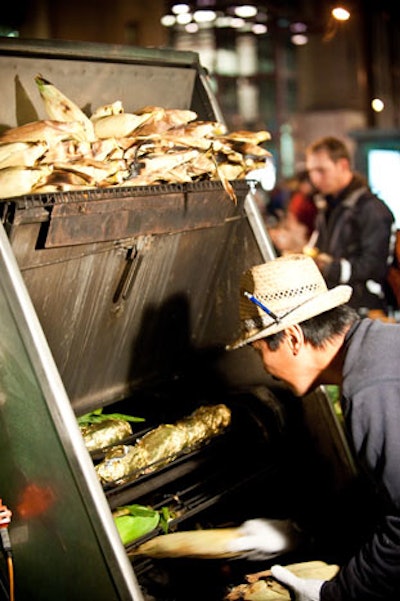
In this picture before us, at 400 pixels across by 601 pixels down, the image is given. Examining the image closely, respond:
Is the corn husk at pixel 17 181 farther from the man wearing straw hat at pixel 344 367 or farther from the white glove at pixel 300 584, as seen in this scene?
the white glove at pixel 300 584

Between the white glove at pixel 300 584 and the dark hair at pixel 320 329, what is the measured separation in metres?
1.00

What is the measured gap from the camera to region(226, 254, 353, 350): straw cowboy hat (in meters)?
3.04

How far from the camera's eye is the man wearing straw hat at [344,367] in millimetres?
2820

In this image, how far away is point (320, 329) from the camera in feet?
10.1

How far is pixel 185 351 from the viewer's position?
4324 millimetres

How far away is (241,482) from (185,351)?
92cm

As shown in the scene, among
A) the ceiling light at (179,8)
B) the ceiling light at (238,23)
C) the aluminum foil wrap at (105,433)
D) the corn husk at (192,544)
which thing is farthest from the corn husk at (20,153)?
the ceiling light at (238,23)

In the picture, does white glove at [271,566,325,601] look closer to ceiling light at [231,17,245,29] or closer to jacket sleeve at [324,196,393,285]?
jacket sleeve at [324,196,393,285]

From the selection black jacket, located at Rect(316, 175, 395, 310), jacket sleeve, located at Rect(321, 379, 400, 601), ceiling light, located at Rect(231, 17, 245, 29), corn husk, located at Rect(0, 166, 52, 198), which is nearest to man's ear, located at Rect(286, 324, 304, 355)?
jacket sleeve, located at Rect(321, 379, 400, 601)

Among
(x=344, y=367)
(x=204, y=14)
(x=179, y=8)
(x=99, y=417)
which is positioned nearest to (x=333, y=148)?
(x=179, y=8)

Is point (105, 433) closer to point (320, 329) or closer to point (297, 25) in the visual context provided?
point (320, 329)

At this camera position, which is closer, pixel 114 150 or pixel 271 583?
pixel 114 150

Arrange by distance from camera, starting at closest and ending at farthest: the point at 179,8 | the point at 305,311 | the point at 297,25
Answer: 1. the point at 305,311
2. the point at 179,8
3. the point at 297,25

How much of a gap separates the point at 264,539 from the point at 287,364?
3.08ft
